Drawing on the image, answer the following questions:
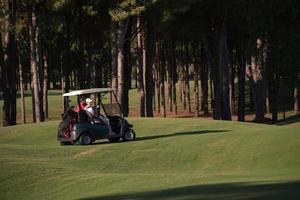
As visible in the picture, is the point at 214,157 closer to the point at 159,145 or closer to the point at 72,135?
the point at 159,145

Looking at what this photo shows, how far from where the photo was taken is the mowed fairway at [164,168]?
12922 mm

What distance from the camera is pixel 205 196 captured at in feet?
38.5

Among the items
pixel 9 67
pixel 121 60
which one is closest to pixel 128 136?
pixel 121 60

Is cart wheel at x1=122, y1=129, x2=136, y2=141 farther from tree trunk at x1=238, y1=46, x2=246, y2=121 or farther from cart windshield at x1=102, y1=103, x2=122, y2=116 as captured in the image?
tree trunk at x1=238, y1=46, x2=246, y2=121

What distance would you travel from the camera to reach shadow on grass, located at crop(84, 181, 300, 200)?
1116 cm

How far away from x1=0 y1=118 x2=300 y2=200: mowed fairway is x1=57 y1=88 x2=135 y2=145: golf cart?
0.61 meters

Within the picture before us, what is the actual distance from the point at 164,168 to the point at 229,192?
21.7ft

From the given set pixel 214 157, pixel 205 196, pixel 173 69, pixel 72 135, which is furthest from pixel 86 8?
pixel 205 196

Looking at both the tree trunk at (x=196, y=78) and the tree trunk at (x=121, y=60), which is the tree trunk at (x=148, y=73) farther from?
the tree trunk at (x=196, y=78)

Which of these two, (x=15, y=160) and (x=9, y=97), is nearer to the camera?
(x=15, y=160)

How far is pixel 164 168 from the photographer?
18359 mm

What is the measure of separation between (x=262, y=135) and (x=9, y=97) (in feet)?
64.7

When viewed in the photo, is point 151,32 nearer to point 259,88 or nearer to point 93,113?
point 259,88

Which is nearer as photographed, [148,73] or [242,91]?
[148,73]
